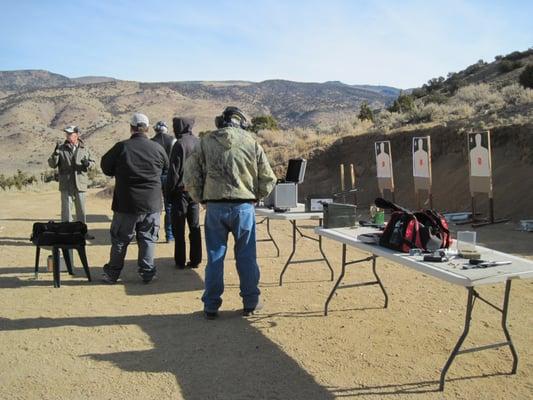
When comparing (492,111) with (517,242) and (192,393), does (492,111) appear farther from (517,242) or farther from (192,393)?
(192,393)

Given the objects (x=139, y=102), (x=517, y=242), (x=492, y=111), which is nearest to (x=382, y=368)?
(x=517, y=242)

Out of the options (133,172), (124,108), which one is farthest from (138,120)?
(124,108)

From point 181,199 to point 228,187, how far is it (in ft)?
7.47

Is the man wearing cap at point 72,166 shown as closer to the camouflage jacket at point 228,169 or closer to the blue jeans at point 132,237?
the blue jeans at point 132,237

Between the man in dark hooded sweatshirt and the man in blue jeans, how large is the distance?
184 centimetres

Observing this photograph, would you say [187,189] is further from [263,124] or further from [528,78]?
[263,124]

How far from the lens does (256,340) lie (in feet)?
15.1

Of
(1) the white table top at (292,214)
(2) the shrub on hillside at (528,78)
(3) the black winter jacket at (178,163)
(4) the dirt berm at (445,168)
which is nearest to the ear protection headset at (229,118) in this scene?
(1) the white table top at (292,214)

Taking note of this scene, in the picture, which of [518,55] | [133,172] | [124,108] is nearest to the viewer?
[133,172]

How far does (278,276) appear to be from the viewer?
6844mm

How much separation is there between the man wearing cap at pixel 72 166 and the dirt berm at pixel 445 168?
26.6ft

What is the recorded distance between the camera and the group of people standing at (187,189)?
4859 millimetres

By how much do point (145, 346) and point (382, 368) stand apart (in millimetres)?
1796

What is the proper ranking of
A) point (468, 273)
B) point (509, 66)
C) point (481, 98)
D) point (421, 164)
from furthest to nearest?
point (509, 66)
point (481, 98)
point (421, 164)
point (468, 273)
